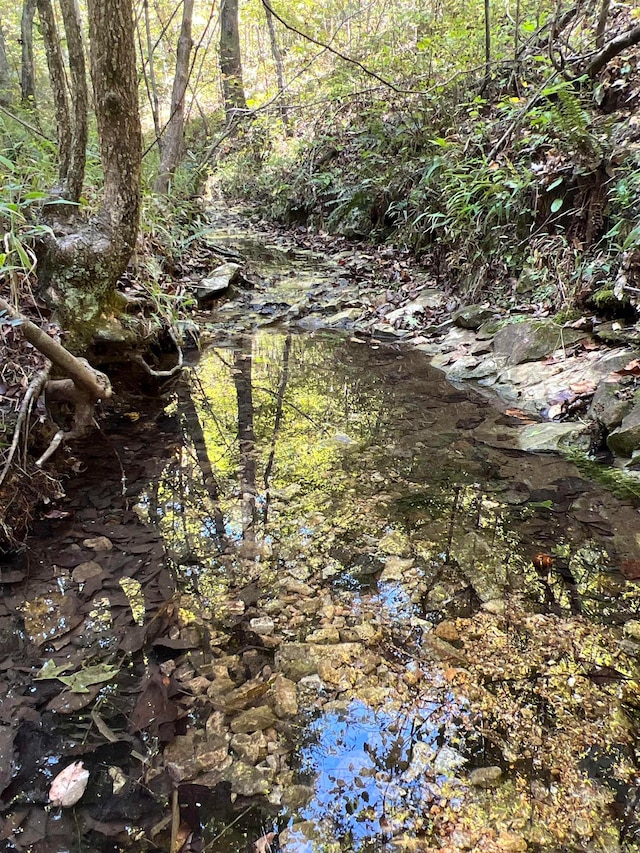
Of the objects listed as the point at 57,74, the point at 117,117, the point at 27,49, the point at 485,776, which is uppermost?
the point at 27,49

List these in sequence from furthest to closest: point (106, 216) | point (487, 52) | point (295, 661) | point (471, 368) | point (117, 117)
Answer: point (487, 52), point (471, 368), point (106, 216), point (117, 117), point (295, 661)

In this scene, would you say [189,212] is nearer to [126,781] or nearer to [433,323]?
[433,323]

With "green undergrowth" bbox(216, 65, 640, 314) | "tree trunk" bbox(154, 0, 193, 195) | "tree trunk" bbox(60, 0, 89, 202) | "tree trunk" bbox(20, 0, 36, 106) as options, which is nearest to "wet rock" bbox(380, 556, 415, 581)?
"green undergrowth" bbox(216, 65, 640, 314)

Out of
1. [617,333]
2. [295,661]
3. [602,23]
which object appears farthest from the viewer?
[602,23]

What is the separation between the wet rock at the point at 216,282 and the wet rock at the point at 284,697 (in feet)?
18.5

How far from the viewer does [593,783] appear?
1.60 m

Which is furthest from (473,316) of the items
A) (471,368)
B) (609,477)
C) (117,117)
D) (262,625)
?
(262,625)

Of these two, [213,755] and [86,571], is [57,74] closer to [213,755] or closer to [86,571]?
[86,571]

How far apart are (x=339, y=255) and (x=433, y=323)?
144 inches

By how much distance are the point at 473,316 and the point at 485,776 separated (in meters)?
4.83

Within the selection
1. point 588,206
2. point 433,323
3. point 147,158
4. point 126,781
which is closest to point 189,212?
point 147,158

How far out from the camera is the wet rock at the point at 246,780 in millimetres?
1637

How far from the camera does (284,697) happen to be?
195 cm

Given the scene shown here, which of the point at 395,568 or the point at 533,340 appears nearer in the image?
the point at 395,568
